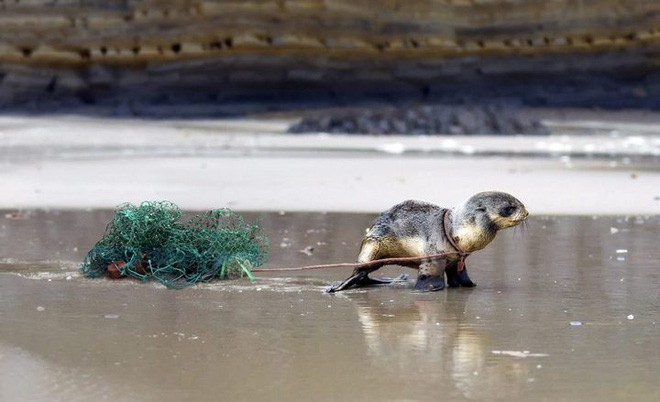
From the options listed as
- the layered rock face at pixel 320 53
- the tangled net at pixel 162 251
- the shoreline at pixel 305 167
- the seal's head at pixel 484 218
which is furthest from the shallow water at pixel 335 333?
the layered rock face at pixel 320 53

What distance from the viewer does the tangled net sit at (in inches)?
232

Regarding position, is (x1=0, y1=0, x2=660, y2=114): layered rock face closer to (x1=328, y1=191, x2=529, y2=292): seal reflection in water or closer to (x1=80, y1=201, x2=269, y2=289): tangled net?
(x1=80, y1=201, x2=269, y2=289): tangled net

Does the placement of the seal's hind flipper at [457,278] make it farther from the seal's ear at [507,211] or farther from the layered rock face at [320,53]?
the layered rock face at [320,53]

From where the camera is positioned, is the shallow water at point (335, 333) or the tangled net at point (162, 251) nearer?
the shallow water at point (335, 333)

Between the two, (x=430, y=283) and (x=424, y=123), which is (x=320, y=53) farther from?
(x=430, y=283)

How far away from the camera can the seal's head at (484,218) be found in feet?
18.3

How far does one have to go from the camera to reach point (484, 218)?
5598 millimetres

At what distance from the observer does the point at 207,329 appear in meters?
4.71

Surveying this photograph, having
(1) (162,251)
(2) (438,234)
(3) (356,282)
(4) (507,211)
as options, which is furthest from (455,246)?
(1) (162,251)

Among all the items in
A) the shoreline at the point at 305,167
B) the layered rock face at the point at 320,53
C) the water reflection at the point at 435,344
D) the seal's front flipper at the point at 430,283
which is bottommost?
the water reflection at the point at 435,344

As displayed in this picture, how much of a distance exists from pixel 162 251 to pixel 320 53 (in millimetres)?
16159

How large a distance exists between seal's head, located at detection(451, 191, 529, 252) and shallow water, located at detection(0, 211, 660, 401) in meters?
0.23

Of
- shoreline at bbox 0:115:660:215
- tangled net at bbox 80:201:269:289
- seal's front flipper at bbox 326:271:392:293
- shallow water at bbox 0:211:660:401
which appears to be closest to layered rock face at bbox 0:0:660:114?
shoreline at bbox 0:115:660:215

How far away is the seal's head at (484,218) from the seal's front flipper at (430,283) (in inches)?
6.9
